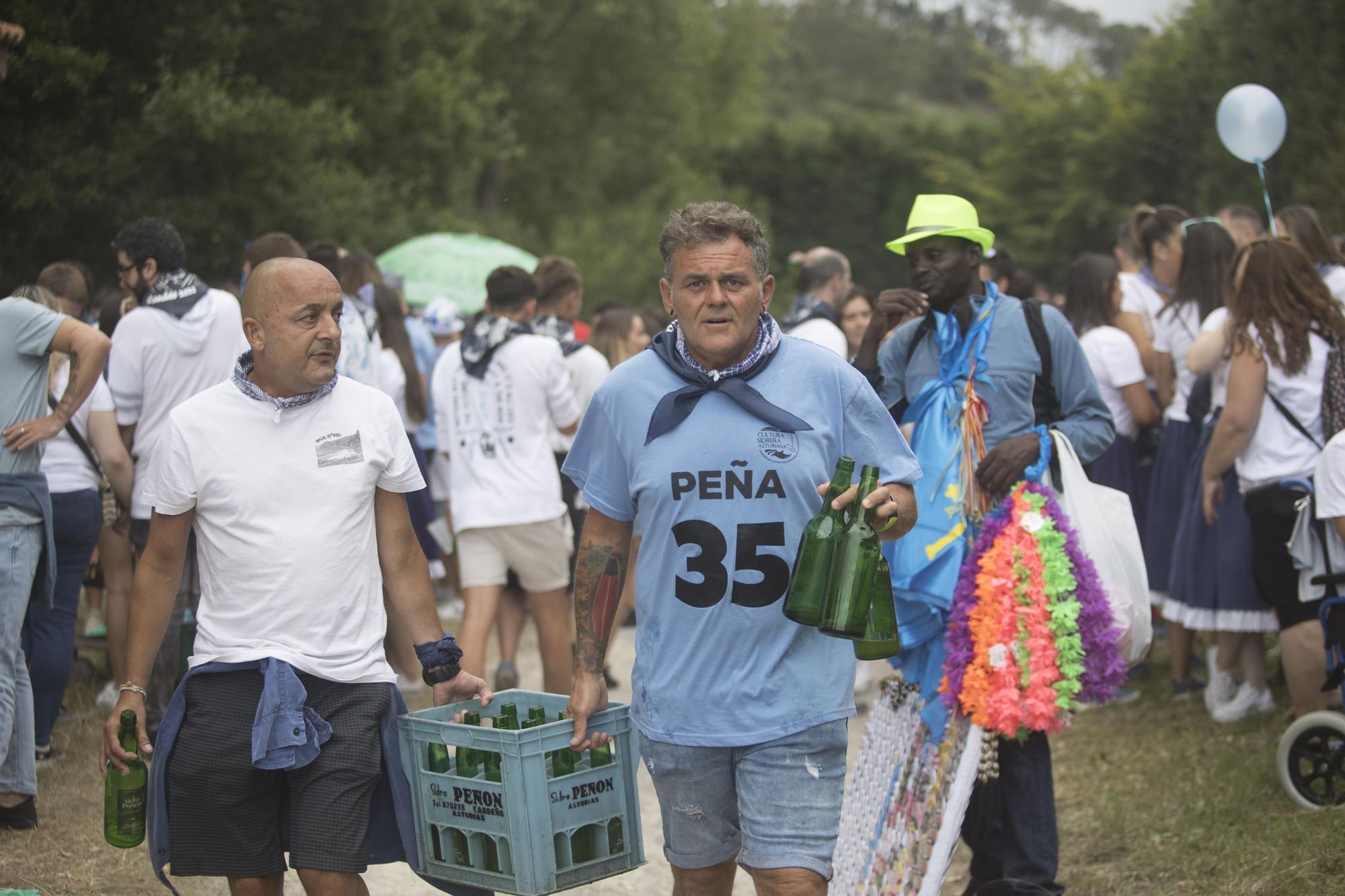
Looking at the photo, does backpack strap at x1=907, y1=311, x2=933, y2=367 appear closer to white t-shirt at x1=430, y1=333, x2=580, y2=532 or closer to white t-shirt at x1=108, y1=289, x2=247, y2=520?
white t-shirt at x1=430, y1=333, x2=580, y2=532

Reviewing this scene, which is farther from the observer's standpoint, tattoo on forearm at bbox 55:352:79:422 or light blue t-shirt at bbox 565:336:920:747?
tattoo on forearm at bbox 55:352:79:422

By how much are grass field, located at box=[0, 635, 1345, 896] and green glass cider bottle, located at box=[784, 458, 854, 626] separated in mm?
2362

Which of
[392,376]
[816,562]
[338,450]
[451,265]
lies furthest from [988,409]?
[451,265]

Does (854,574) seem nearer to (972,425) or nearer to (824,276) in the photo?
(972,425)

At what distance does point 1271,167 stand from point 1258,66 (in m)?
1.61

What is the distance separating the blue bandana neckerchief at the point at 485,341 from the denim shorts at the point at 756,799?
143 inches

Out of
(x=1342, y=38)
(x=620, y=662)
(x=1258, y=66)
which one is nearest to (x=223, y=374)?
(x=620, y=662)

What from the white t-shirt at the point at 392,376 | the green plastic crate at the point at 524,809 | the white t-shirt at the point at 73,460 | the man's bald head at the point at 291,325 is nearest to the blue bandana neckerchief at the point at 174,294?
the white t-shirt at the point at 73,460

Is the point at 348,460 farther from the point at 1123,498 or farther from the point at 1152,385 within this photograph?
the point at 1152,385

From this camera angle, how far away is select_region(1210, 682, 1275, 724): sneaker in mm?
6977

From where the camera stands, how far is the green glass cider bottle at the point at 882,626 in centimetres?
376

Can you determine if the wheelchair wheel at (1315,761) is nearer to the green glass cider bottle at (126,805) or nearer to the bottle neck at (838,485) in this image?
the bottle neck at (838,485)

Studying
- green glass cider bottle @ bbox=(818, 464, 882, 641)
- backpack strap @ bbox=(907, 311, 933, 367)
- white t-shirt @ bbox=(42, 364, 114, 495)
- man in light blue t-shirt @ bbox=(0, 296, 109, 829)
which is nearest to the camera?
green glass cider bottle @ bbox=(818, 464, 882, 641)

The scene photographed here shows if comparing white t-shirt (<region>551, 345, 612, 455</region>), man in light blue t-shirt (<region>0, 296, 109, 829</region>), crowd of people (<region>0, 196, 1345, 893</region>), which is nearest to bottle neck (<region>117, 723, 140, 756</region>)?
crowd of people (<region>0, 196, 1345, 893</region>)
